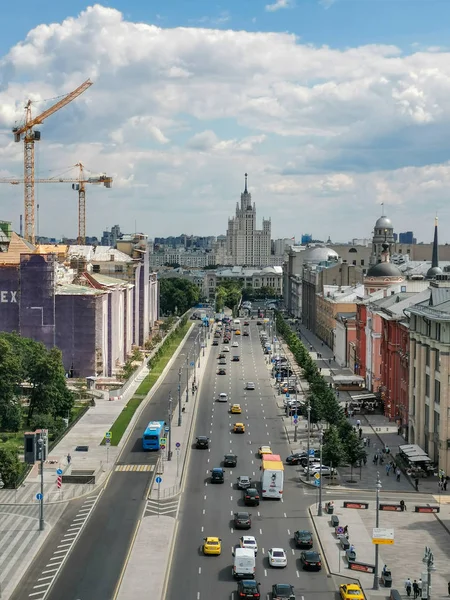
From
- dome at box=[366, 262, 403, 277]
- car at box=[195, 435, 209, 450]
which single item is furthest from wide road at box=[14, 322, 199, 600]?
dome at box=[366, 262, 403, 277]

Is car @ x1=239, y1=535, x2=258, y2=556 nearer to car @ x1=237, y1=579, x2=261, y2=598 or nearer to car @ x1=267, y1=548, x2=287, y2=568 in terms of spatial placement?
car @ x1=267, y1=548, x2=287, y2=568

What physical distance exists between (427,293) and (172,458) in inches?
1668

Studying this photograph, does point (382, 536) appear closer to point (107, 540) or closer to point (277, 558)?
point (277, 558)

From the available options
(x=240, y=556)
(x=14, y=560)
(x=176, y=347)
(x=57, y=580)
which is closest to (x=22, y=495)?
(x=14, y=560)

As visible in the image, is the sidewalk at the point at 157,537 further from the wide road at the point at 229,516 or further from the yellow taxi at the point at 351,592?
the yellow taxi at the point at 351,592

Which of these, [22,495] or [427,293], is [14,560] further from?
[427,293]

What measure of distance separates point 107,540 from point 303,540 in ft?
43.7

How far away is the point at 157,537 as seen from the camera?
6356cm

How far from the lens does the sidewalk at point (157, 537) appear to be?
176 feet

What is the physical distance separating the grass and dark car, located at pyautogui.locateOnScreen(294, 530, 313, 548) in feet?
122

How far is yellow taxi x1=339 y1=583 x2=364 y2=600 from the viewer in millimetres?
51438

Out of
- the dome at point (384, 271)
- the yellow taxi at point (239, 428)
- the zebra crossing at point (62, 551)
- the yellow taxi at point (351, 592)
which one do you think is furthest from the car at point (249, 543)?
the dome at point (384, 271)

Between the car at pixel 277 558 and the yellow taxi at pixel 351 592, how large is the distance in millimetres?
5302

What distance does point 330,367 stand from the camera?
15988cm
